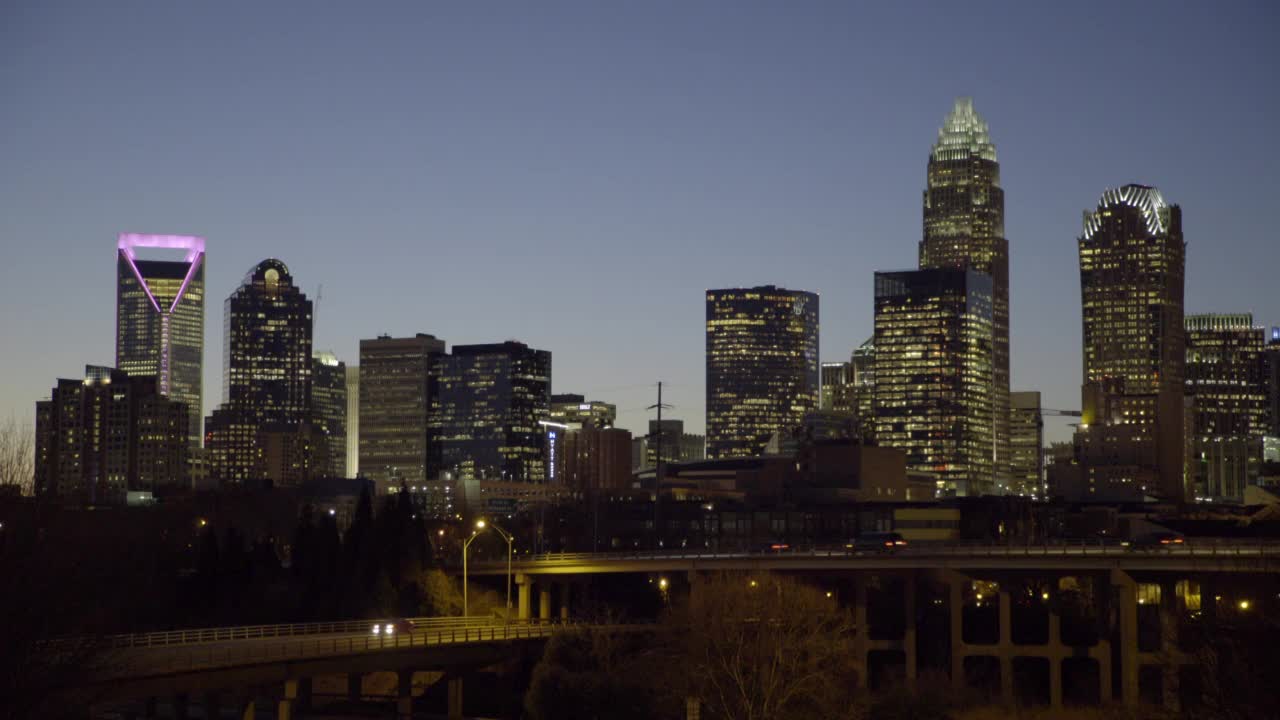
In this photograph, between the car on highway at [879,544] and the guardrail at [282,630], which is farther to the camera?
the car on highway at [879,544]

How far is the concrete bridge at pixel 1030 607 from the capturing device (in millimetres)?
121938

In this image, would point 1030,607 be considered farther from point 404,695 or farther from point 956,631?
point 404,695

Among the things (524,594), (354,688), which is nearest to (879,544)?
(524,594)

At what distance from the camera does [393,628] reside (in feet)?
368

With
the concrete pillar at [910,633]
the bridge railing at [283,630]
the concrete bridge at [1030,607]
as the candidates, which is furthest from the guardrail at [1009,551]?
the bridge railing at [283,630]

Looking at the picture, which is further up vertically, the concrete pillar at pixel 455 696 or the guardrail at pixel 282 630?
the guardrail at pixel 282 630

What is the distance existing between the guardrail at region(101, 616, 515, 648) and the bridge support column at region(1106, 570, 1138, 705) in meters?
45.5

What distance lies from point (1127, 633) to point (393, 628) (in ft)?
174

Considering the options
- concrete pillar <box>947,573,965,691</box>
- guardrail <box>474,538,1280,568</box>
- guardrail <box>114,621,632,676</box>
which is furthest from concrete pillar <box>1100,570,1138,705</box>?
guardrail <box>114,621,632,676</box>

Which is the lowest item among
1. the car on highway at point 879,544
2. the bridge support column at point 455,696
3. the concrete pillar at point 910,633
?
the bridge support column at point 455,696

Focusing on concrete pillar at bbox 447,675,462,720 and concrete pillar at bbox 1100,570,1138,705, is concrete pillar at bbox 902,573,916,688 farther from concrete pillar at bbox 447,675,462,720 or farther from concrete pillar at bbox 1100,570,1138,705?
concrete pillar at bbox 447,675,462,720

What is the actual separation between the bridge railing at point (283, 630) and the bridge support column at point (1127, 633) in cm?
4523

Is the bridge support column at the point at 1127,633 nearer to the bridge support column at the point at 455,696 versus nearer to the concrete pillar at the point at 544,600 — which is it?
the bridge support column at the point at 455,696

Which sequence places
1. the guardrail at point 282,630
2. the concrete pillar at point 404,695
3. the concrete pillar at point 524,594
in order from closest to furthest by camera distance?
1. the guardrail at point 282,630
2. the concrete pillar at point 404,695
3. the concrete pillar at point 524,594
